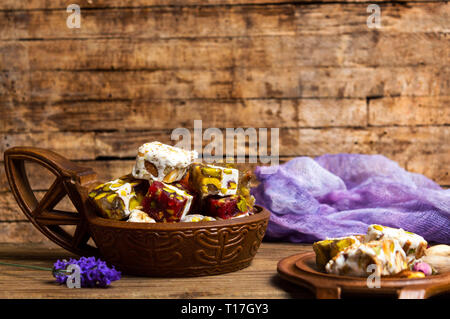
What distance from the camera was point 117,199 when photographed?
1.27 m

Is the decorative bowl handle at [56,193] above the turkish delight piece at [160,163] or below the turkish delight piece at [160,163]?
below

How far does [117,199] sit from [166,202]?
12 centimetres

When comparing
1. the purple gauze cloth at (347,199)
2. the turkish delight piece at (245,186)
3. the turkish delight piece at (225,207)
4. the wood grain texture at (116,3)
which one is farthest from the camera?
the wood grain texture at (116,3)

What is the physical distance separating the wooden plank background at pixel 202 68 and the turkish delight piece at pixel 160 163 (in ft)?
2.59

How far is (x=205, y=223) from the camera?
4.08 ft

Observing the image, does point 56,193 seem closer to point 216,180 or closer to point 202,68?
point 216,180

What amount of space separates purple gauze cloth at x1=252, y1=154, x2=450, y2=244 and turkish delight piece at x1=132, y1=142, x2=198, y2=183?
21.5 inches

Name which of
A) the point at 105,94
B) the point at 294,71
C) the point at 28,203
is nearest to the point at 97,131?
the point at 105,94

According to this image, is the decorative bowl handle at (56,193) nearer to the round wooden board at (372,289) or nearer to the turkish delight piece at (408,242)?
the round wooden board at (372,289)

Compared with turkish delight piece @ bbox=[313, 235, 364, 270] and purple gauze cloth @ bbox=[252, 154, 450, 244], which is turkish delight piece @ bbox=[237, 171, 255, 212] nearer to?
turkish delight piece @ bbox=[313, 235, 364, 270]

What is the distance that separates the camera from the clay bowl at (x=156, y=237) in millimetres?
1231

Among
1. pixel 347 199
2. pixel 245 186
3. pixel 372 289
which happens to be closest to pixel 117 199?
pixel 245 186

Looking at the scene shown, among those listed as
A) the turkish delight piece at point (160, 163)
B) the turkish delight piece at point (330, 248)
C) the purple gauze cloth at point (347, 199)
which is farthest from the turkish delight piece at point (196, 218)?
the purple gauze cloth at point (347, 199)

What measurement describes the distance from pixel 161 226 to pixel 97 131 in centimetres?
98
